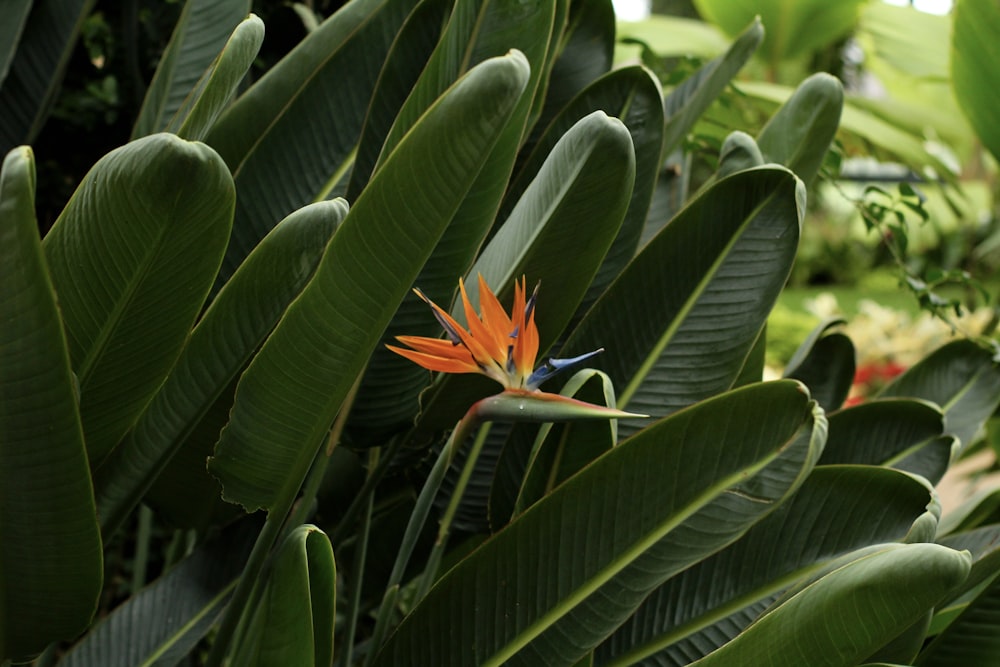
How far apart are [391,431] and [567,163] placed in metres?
0.25

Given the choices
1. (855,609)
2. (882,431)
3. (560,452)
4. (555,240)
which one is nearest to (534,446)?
(560,452)

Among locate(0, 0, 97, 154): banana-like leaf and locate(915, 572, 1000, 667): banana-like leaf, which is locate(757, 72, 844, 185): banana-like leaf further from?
locate(0, 0, 97, 154): banana-like leaf

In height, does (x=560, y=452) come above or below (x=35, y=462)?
below

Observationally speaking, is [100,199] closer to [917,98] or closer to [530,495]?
[530,495]

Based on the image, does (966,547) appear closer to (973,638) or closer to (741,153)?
(973,638)

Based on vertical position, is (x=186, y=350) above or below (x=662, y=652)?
above

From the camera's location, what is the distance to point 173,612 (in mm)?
814

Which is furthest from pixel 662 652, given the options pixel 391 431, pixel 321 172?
pixel 321 172

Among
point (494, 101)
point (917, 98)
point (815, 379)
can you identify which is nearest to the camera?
point (494, 101)

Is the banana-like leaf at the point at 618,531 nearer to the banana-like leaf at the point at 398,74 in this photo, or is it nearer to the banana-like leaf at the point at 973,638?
the banana-like leaf at the point at 973,638

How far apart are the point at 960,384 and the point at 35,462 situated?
91 cm

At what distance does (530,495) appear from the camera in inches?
28.4

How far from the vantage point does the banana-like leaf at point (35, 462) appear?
50cm

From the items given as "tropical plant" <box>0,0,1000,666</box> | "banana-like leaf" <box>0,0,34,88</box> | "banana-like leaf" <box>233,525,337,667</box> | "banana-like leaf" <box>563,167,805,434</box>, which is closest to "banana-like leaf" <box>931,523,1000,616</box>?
"tropical plant" <box>0,0,1000,666</box>
